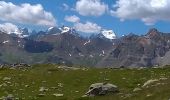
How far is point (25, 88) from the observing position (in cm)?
5712

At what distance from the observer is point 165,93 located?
3528 centimetres

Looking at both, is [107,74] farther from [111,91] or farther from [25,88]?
[111,91]

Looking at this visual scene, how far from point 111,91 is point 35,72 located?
3474cm

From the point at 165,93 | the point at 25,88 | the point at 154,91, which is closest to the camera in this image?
the point at 165,93

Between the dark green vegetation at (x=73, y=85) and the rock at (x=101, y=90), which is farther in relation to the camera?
the rock at (x=101, y=90)

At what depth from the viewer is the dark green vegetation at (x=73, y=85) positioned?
130ft

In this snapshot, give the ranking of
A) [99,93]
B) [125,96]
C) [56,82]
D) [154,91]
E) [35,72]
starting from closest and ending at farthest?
[154,91]
[125,96]
[99,93]
[56,82]
[35,72]

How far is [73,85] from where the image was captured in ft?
194

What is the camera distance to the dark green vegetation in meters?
39.8

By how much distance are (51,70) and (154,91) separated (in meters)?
43.7

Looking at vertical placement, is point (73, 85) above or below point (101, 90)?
above

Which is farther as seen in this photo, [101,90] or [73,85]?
[73,85]

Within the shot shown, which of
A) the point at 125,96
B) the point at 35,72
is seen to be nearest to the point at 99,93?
the point at 125,96

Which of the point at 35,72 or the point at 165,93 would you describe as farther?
the point at 35,72
